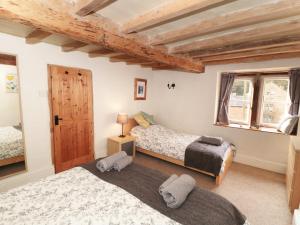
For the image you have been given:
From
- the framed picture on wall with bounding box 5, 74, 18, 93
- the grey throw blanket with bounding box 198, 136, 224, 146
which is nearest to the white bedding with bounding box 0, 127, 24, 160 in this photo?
the framed picture on wall with bounding box 5, 74, 18, 93

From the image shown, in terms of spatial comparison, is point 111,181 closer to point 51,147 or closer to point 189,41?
point 51,147

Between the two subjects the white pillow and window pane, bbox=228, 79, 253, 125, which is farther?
window pane, bbox=228, 79, 253, 125

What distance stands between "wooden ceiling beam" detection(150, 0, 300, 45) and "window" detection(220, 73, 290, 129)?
2465 millimetres

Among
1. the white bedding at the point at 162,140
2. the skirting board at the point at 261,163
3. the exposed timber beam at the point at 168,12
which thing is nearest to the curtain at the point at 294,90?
the skirting board at the point at 261,163

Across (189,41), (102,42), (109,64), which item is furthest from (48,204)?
(109,64)

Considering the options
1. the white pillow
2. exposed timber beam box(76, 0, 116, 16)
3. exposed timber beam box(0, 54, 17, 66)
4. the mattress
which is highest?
exposed timber beam box(76, 0, 116, 16)

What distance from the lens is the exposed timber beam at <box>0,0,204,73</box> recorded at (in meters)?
1.30

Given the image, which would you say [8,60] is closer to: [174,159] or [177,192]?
[177,192]

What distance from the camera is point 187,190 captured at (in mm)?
1549

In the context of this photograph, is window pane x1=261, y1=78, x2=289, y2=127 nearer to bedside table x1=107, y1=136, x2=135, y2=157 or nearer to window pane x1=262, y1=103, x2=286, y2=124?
window pane x1=262, y1=103, x2=286, y2=124

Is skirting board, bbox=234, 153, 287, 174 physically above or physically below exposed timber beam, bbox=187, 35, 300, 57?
below

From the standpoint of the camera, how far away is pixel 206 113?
4102 millimetres

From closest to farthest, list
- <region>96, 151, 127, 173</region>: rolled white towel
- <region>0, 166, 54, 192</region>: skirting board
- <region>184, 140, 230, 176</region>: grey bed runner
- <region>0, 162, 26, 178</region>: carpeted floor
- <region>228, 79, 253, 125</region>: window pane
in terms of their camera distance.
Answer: <region>96, 151, 127, 173</region>: rolled white towel
<region>0, 166, 54, 192</region>: skirting board
<region>0, 162, 26, 178</region>: carpeted floor
<region>184, 140, 230, 176</region>: grey bed runner
<region>228, 79, 253, 125</region>: window pane

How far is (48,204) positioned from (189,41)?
2.66m
